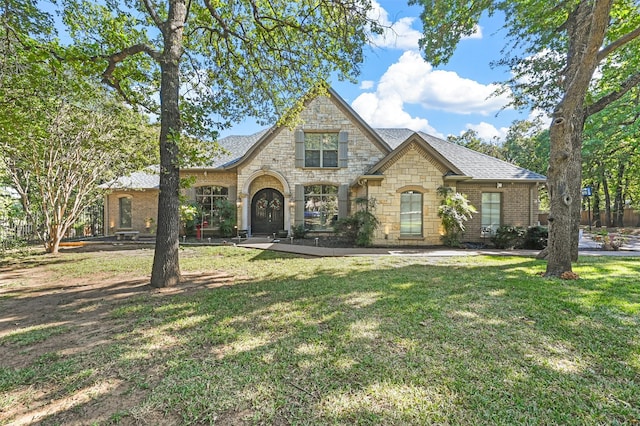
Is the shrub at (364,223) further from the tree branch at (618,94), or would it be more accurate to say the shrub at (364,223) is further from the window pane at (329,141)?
the tree branch at (618,94)

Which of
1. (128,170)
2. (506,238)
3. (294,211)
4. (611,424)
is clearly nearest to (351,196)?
(294,211)

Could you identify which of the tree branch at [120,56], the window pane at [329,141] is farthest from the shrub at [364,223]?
the tree branch at [120,56]

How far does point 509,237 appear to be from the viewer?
446 inches

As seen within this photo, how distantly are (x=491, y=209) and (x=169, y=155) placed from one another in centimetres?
1351

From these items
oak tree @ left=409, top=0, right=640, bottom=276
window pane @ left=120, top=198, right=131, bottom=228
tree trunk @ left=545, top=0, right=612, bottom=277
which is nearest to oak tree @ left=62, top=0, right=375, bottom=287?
oak tree @ left=409, top=0, right=640, bottom=276

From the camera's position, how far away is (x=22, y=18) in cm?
506

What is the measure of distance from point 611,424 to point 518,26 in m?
11.7

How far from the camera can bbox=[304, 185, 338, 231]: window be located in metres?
14.1

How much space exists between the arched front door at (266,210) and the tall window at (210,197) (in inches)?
70.0

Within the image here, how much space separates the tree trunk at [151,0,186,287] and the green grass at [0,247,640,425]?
64 cm

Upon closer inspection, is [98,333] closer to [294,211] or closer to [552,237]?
[552,237]

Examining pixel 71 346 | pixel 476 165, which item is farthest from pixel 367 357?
pixel 476 165

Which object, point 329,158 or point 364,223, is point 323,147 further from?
point 364,223

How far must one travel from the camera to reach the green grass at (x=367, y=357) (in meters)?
2.14
